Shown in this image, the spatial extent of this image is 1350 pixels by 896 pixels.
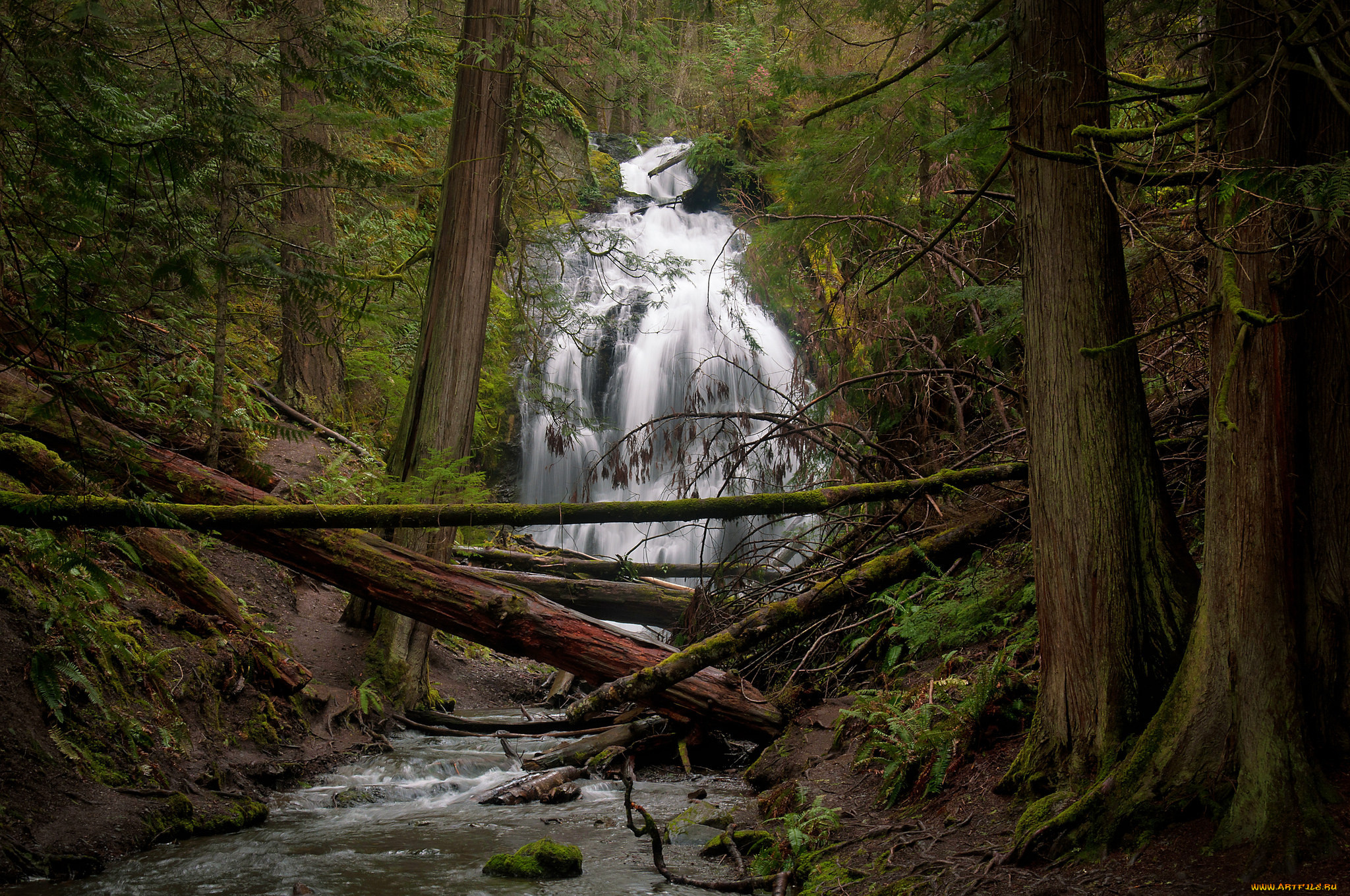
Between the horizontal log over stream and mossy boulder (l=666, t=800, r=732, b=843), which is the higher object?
the horizontal log over stream

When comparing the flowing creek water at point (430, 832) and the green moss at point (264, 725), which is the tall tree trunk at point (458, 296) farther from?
the green moss at point (264, 725)

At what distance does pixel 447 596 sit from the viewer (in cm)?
618

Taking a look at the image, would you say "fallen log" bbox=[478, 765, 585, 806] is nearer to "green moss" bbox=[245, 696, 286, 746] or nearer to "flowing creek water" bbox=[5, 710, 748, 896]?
"flowing creek water" bbox=[5, 710, 748, 896]

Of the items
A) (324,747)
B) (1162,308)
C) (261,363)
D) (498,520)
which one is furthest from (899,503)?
(261,363)

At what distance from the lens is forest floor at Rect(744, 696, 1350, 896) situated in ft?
8.62

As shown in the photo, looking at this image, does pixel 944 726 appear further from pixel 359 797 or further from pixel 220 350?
pixel 220 350

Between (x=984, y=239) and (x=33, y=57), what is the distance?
728cm

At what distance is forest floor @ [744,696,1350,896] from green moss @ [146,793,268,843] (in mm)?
3383

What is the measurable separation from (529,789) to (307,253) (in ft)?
15.6

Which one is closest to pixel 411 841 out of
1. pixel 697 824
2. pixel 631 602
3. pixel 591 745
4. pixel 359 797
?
pixel 359 797

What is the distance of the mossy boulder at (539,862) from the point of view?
4.23 metres

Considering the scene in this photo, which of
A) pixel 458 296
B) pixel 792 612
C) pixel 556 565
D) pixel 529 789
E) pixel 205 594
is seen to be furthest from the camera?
pixel 556 565

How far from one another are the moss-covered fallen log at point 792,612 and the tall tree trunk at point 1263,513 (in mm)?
2167

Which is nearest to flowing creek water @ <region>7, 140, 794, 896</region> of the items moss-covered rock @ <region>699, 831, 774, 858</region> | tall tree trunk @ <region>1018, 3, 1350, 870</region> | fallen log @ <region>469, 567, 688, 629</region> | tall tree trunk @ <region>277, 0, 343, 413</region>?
moss-covered rock @ <region>699, 831, 774, 858</region>
